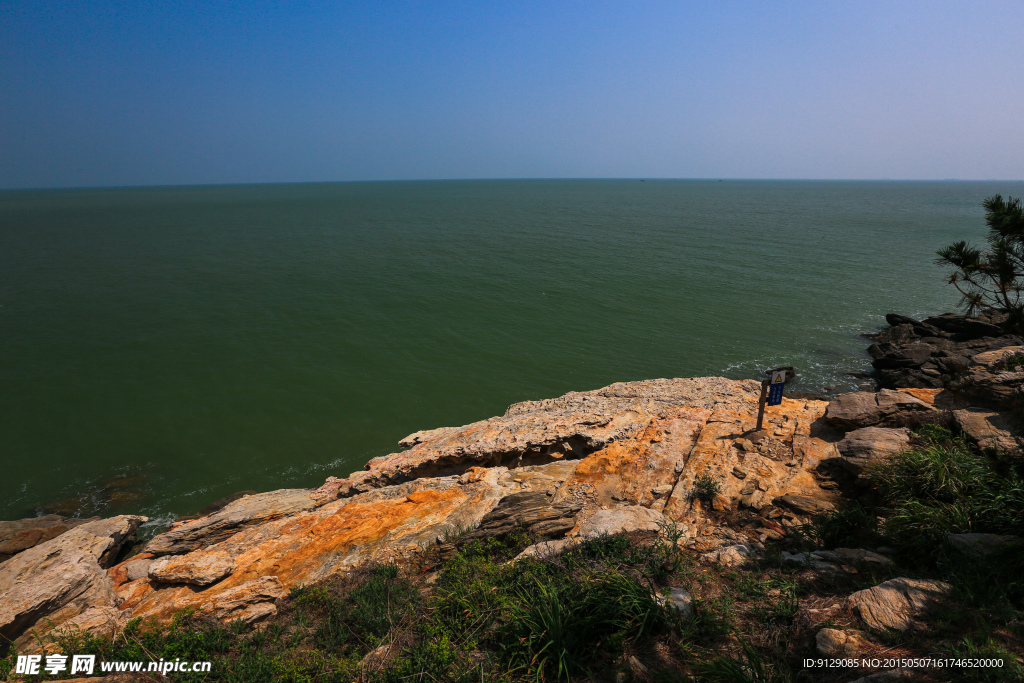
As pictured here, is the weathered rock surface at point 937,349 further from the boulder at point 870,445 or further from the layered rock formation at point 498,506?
the layered rock formation at point 498,506

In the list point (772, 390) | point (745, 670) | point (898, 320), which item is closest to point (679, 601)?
point (745, 670)

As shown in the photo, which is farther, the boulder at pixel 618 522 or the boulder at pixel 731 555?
the boulder at pixel 618 522

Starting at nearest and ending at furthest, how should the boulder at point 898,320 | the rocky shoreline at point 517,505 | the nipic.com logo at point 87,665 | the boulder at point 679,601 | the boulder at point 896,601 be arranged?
the boulder at point 896,601, the boulder at point 679,601, the nipic.com logo at point 87,665, the rocky shoreline at point 517,505, the boulder at point 898,320

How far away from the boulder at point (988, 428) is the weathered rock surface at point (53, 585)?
15240 mm

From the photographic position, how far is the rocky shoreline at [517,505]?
290 inches

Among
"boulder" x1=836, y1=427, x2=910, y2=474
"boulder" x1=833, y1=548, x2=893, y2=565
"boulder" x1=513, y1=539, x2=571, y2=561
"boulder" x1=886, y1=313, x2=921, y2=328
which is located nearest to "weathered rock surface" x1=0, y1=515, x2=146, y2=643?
"boulder" x1=513, y1=539, x2=571, y2=561

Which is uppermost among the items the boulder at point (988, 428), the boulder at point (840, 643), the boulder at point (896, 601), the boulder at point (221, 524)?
the boulder at point (988, 428)

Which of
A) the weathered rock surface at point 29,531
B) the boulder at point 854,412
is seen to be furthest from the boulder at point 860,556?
the weathered rock surface at point 29,531

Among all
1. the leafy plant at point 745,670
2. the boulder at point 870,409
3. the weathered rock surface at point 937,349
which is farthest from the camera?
the weathered rock surface at point 937,349

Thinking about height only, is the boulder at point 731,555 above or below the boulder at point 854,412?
below

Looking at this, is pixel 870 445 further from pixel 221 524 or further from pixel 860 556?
pixel 221 524

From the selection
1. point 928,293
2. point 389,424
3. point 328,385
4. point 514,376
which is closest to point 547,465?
point 389,424

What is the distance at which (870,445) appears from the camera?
8469mm

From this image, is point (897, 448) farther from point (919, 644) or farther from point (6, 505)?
point (6, 505)
